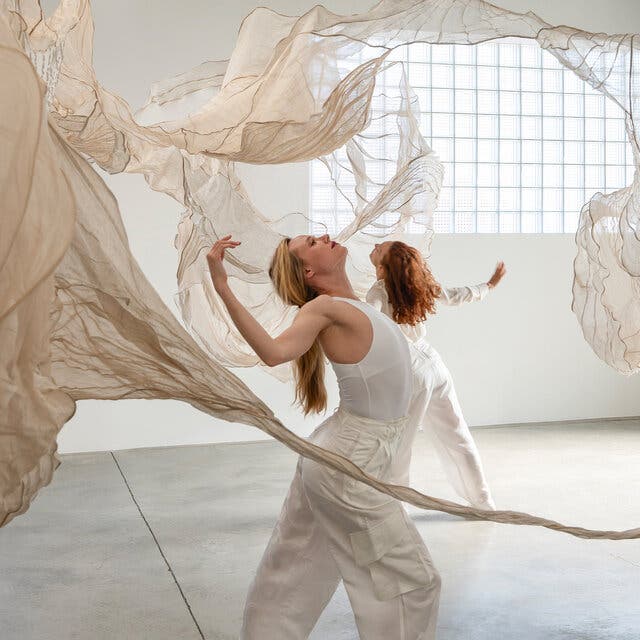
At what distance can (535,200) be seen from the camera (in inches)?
347

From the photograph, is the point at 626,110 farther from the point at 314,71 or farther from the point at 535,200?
the point at 535,200

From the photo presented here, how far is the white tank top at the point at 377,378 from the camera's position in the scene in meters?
2.84

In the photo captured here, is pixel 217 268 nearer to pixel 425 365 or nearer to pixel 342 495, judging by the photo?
pixel 342 495

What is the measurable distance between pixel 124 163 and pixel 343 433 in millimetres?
938

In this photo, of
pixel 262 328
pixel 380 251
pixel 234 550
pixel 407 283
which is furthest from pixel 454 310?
pixel 262 328

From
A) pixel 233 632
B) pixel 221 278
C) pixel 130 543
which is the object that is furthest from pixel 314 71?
pixel 130 543

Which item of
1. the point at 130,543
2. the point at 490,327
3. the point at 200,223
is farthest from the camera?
the point at 490,327

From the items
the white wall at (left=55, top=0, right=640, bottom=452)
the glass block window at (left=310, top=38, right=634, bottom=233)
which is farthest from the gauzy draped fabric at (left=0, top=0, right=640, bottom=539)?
the glass block window at (left=310, top=38, right=634, bottom=233)

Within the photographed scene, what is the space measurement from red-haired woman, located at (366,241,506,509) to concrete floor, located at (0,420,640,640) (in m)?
0.29

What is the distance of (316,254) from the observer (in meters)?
3.01

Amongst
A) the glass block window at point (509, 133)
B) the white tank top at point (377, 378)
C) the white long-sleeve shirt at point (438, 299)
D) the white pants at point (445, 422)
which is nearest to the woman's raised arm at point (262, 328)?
the white tank top at point (377, 378)

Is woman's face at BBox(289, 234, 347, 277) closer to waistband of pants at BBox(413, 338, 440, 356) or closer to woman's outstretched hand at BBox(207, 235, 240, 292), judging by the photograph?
woman's outstretched hand at BBox(207, 235, 240, 292)

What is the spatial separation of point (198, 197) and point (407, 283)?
1572mm

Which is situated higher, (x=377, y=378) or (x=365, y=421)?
(x=377, y=378)
